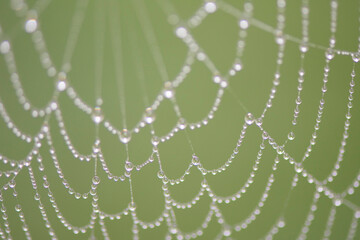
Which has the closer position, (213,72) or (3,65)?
(3,65)

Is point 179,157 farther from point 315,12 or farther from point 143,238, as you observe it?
point 315,12

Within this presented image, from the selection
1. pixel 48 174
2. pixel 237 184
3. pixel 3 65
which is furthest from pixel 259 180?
pixel 3 65

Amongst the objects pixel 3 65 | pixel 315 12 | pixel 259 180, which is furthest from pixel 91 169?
pixel 315 12

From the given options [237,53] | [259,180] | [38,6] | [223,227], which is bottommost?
[223,227]

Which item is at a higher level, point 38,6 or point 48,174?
point 38,6

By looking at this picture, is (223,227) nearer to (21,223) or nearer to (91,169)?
(91,169)

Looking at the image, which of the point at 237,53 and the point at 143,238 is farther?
the point at 237,53

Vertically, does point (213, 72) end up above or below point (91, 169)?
above

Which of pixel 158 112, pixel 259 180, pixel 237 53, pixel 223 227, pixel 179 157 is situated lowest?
pixel 223 227
